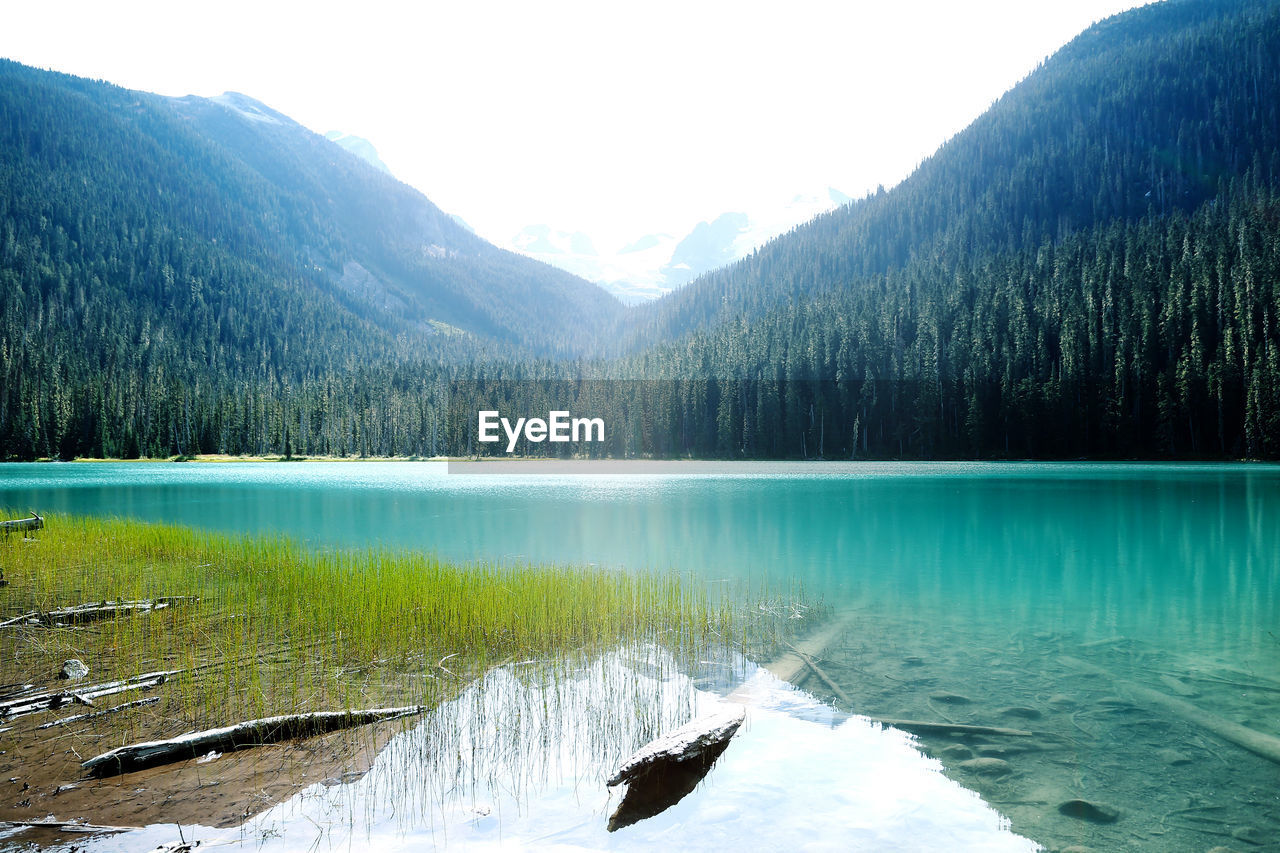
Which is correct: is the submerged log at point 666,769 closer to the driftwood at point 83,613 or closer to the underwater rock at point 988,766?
the underwater rock at point 988,766

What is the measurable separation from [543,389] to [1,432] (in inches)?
3091

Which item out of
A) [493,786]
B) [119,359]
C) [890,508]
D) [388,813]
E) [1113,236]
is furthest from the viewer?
[119,359]

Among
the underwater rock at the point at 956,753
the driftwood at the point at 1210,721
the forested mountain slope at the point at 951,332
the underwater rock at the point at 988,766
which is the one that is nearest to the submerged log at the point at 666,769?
the underwater rock at the point at 956,753

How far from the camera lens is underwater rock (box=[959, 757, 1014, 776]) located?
6.49 m

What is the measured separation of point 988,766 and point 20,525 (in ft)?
81.6

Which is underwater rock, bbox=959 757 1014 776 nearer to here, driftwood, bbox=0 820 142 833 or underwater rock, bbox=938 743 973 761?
underwater rock, bbox=938 743 973 761

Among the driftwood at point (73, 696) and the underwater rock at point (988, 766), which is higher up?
the driftwood at point (73, 696)

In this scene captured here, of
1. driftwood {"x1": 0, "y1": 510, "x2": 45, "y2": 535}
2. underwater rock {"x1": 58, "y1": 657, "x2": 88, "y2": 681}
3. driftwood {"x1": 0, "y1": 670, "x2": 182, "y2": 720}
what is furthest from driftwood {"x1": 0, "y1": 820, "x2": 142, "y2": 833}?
driftwood {"x1": 0, "y1": 510, "x2": 45, "y2": 535}

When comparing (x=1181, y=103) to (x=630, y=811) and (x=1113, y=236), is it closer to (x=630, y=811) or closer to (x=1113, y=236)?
Answer: (x=1113, y=236)

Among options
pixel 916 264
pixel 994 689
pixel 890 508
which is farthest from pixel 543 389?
pixel 994 689

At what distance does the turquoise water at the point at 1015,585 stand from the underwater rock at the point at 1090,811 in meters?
0.08

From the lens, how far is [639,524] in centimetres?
2781

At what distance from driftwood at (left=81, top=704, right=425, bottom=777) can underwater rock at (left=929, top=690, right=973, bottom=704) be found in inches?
234

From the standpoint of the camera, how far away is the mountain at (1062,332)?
75750 millimetres
